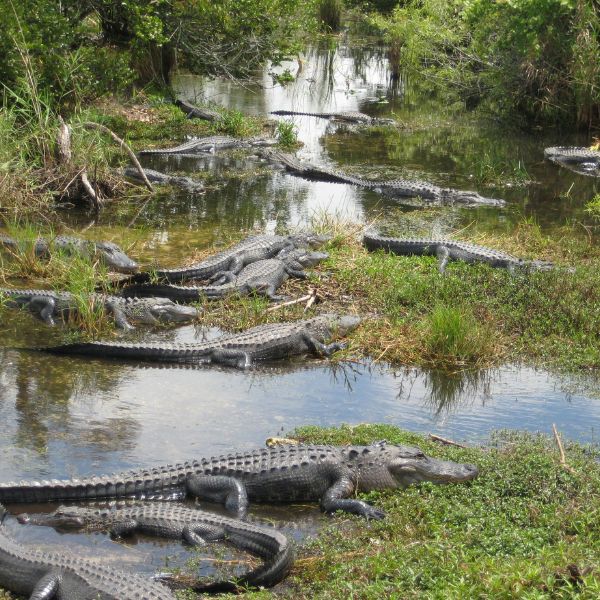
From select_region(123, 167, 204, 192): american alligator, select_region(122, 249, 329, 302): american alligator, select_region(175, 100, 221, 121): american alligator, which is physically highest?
select_region(175, 100, 221, 121): american alligator

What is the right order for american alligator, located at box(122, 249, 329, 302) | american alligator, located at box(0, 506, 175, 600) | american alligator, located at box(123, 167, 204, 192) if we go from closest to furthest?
american alligator, located at box(0, 506, 175, 600) → american alligator, located at box(122, 249, 329, 302) → american alligator, located at box(123, 167, 204, 192)

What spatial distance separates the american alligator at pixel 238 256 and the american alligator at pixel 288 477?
12.4ft

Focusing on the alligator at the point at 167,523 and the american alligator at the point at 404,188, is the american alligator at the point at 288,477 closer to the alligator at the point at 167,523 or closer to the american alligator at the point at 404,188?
the alligator at the point at 167,523

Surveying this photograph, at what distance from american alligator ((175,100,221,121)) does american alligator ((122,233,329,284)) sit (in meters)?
7.84

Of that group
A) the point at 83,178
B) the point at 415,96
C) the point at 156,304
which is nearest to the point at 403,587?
the point at 156,304

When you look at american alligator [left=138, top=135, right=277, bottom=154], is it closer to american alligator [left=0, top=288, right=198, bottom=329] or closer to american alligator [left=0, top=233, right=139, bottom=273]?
american alligator [left=0, top=233, right=139, bottom=273]

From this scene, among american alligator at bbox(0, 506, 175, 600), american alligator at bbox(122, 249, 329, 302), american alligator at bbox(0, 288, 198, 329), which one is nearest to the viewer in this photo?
american alligator at bbox(0, 506, 175, 600)

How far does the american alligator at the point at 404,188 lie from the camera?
1357cm

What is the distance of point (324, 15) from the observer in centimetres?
3266

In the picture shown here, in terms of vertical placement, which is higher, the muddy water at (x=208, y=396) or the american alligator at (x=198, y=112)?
the american alligator at (x=198, y=112)

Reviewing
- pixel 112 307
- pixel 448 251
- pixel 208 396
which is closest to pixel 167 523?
pixel 208 396

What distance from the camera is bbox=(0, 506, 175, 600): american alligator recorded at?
4301 mm

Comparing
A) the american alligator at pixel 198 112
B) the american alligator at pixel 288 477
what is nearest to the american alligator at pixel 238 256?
the american alligator at pixel 288 477

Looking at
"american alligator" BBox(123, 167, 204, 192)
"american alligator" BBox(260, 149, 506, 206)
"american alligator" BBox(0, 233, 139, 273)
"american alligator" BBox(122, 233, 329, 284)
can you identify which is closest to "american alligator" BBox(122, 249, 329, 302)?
"american alligator" BBox(122, 233, 329, 284)
